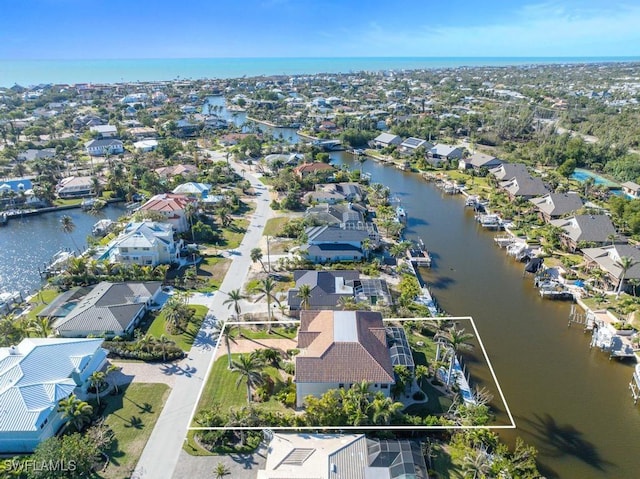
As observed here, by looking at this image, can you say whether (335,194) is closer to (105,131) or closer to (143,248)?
(143,248)

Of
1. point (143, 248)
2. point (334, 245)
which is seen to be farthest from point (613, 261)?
point (143, 248)

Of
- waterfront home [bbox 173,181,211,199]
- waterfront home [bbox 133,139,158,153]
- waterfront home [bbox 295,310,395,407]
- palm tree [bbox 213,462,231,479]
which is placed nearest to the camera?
palm tree [bbox 213,462,231,479]

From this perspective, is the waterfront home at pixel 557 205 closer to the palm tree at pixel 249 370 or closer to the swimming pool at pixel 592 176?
the swimming pool at pixel 592 176

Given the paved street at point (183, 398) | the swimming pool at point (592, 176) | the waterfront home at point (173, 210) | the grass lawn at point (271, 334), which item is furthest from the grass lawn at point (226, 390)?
the swimming pool at point (592, 176)

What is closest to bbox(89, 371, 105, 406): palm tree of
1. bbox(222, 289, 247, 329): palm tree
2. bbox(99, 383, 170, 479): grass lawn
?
bbox(99, 383, 170, 479): grass lawn

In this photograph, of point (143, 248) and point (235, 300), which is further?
point (143, 248)

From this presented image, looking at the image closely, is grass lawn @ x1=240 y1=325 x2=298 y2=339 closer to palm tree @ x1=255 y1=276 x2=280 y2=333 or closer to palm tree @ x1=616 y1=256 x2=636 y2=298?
palm tree @ x1=255 y1=276 x2=280 y2=333

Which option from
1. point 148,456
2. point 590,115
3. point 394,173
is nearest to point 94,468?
point 148,456
